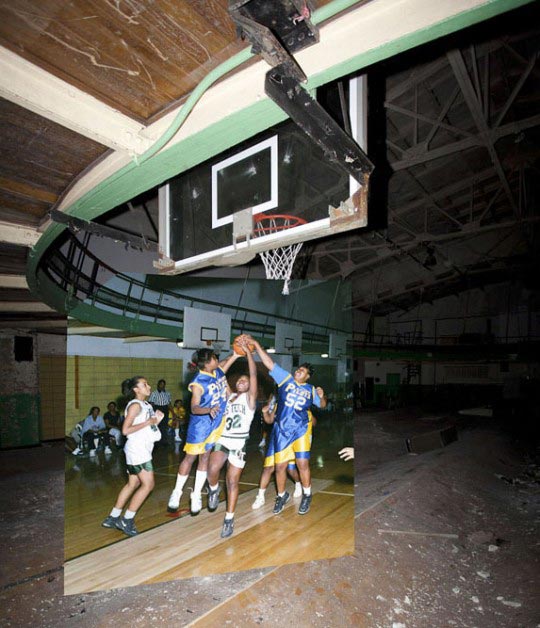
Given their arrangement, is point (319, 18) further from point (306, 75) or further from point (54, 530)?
point (54, 530)

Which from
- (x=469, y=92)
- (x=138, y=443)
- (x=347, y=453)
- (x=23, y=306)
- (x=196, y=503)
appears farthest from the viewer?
(x=23, y=306)

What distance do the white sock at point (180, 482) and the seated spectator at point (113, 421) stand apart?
0.60 meters

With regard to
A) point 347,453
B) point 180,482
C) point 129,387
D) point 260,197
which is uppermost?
point 260,197

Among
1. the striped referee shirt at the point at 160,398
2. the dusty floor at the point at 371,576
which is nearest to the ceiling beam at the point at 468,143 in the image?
the dusty floor at the point at 371,576

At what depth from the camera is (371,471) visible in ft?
25.1

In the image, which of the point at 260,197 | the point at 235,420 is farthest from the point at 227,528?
the point at 260,197

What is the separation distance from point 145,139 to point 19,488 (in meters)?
6.68

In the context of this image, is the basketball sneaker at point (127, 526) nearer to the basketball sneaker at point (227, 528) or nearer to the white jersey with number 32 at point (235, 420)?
the basketball sneaker at point (227, 528)

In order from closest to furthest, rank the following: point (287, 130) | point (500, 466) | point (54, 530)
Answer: point (287, 130) < point (54, 530) < point (500, 466)

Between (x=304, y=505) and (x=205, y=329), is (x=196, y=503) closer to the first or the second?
→ (x=304, y=505)

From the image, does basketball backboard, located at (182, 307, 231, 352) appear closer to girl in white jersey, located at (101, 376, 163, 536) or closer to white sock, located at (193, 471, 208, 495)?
girl in white jersey, located at (101, 376, 163, 536)

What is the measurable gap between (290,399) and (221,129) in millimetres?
Result: 2574

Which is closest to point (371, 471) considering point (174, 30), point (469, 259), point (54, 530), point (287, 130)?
point (54, 530)

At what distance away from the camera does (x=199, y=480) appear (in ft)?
11.9
